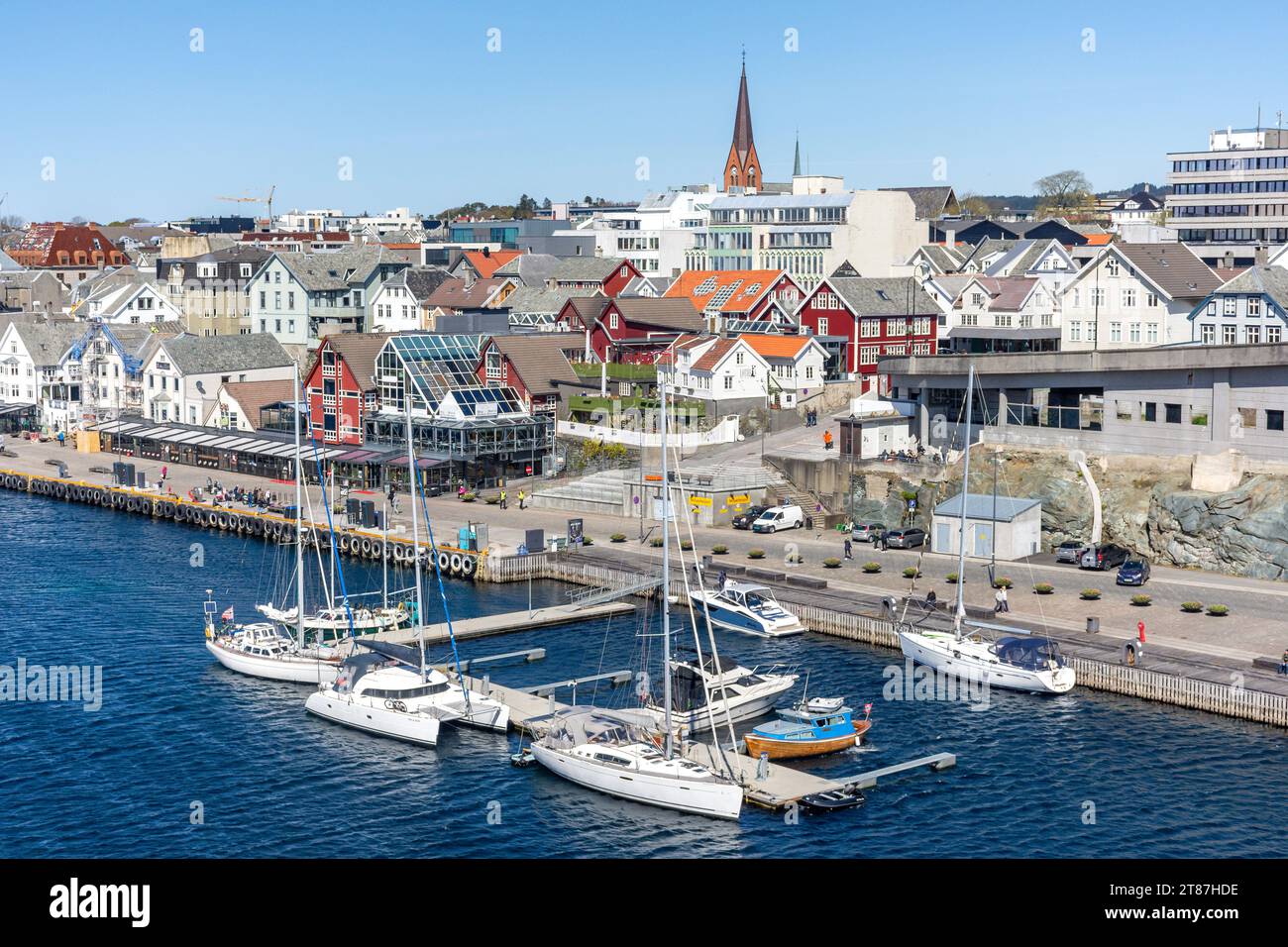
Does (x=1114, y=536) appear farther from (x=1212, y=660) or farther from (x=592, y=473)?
(x=592, y=473)

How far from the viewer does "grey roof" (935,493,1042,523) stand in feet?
238

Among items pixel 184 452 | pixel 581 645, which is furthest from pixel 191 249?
pixel 581 645

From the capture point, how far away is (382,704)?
53156mm

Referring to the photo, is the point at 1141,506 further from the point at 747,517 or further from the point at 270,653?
the point at 270,653

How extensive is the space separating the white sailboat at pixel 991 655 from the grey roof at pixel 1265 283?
33872 mm

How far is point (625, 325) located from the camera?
115 m

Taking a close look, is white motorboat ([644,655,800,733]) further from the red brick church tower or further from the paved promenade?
the red brick church tower

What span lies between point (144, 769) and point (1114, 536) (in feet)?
156

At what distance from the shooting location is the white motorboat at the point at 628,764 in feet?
148

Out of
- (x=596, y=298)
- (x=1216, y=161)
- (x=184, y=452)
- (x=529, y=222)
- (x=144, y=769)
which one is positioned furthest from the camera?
(x=529, y=222)

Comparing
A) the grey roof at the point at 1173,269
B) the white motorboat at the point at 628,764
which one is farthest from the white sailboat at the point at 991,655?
the grey roof at the point at 1173,269

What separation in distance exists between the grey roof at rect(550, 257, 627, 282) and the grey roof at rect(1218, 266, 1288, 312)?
212 feet

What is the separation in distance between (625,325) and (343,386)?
22.5 meters

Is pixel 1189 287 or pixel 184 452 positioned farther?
pixel 184 452
